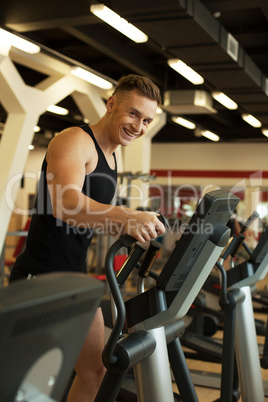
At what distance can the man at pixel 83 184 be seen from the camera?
1.87 m

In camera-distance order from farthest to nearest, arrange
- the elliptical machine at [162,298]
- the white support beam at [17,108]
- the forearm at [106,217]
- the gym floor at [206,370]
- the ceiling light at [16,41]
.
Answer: the white support beam at [17,108]
the ceiling light at [16,41]
the gym floor at [206,370]
the elliptical machine at [162,298]
the forearm at [106,217]

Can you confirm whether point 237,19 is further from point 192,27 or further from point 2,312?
point 2,312

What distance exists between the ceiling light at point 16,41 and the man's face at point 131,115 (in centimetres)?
344

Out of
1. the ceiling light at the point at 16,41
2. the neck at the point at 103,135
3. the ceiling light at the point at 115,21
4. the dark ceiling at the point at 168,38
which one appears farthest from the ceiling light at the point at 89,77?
the neck at the point at 103,135

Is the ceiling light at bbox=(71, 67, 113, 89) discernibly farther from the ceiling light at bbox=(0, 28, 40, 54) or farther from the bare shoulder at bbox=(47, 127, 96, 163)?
the bare shoulder at bbox=(47, 127, 96, 163)

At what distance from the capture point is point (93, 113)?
7684mm

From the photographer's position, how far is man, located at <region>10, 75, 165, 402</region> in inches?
73.5

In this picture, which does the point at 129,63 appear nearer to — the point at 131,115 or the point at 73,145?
the point at 131,115

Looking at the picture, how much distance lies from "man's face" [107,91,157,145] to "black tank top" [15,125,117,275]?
0.10 m

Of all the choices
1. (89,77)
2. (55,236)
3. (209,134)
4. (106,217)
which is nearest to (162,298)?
(106,217)

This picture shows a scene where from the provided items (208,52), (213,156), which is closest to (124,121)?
(208,52)

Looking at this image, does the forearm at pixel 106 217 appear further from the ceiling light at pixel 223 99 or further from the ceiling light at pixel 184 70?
the ceiling light at pixel 223 99

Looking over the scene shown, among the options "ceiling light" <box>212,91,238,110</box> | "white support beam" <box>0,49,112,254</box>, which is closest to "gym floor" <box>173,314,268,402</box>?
"white support beam" <box>0,49,112,254</box>

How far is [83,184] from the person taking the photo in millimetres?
1922
